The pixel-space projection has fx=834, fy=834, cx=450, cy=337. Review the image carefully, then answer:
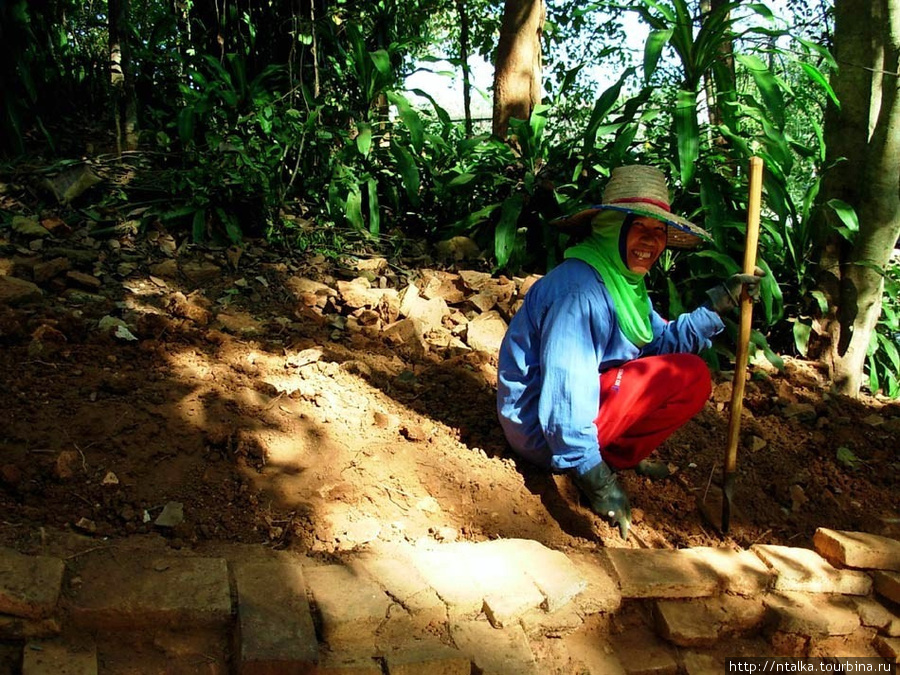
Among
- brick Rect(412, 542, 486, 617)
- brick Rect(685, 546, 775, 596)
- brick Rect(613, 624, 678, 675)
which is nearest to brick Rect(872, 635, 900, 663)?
brick Rect(685, 546, 775, 596)

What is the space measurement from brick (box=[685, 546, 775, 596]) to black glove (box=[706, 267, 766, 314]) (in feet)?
2.68

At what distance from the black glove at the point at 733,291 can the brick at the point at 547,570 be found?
40.9 inches

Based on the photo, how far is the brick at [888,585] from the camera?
2.60m

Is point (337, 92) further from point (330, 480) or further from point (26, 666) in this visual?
point (26, 666)

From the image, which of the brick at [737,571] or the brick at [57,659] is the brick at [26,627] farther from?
the brick at [737,571]

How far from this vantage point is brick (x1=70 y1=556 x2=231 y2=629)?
6.11ft

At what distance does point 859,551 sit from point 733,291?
909 mm

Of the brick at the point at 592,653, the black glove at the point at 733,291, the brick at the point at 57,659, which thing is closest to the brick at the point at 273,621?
the brick at the point at 57,659

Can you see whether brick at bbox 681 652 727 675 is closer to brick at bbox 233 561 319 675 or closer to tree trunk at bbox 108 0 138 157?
brick at bbox 233 561 319 675

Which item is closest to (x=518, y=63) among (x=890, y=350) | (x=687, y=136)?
(x=687, y=136)

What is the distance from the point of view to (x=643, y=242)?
276cm

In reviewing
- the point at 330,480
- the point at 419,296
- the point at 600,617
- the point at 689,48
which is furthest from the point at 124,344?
the point at 689,48

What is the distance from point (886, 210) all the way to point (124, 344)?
3.38 m

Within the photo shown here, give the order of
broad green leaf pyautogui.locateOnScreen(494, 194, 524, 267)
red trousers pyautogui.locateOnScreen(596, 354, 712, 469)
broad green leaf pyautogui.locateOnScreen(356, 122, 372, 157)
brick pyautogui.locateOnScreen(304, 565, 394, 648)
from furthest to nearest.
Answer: broad green leaf pyautogui.locateOnScreen(356, 122, 372, 157), broad green leaf pyautogui.locateOnScreen(494, 194, 524, 267), red trousers pyautogui.locateOnScreen(596, 354, 712, 469), brick pyautogui.locateOnScreen(304, 565, 394, 648)
